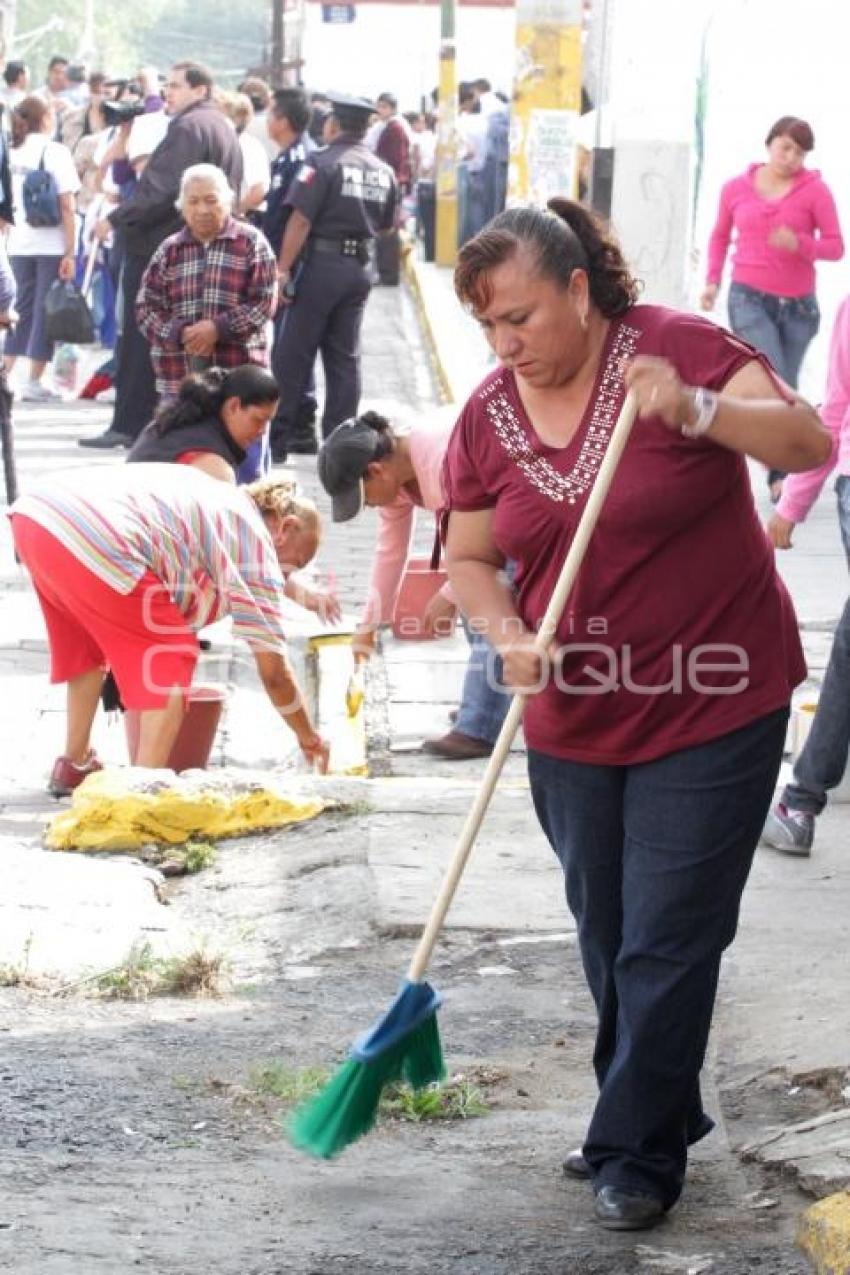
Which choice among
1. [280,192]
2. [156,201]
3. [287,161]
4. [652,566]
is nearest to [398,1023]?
[652,566]

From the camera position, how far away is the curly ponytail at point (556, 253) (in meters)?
3.90

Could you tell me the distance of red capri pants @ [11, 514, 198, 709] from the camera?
723cm

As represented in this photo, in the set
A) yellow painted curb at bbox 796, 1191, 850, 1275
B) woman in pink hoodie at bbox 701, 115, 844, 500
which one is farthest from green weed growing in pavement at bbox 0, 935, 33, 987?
woman in pink hoodie at bbox 701, 115, 844, 500

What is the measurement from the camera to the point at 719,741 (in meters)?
3.91

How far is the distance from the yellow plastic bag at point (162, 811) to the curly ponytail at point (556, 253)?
315 centimetres

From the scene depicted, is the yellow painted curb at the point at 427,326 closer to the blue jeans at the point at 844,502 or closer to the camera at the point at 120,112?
the camera at the point at 120,112

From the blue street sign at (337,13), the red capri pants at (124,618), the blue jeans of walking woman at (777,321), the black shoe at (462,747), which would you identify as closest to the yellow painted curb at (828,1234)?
the red capri pants at (124,618)

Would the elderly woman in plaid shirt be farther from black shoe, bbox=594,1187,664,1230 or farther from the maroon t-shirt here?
black shoe, bbox=594,1187,664,1230

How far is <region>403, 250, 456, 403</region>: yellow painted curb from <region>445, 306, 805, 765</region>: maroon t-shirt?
12.7 metres

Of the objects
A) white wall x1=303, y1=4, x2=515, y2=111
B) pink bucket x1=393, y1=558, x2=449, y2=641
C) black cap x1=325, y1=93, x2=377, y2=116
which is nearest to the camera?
pink bucket x1=393, y1=558, x2=449, y2=641

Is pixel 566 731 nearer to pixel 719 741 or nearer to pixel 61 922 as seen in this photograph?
pixel 719 741

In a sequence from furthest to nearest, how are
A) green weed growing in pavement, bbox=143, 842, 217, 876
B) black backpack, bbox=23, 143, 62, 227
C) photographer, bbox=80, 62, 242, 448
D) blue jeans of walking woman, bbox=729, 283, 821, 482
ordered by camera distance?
black backpack, bbox=23, 143, 62, 227, photographer, bbox=80, 62, 242, 448, blue jeans of walking woman, bbox=729, 283, 821, 482, green weed growing in pavement, bbox=143, 842, 217, 876

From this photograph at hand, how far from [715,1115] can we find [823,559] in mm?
6712

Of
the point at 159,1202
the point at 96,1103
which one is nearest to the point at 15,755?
the point at 96,1103
